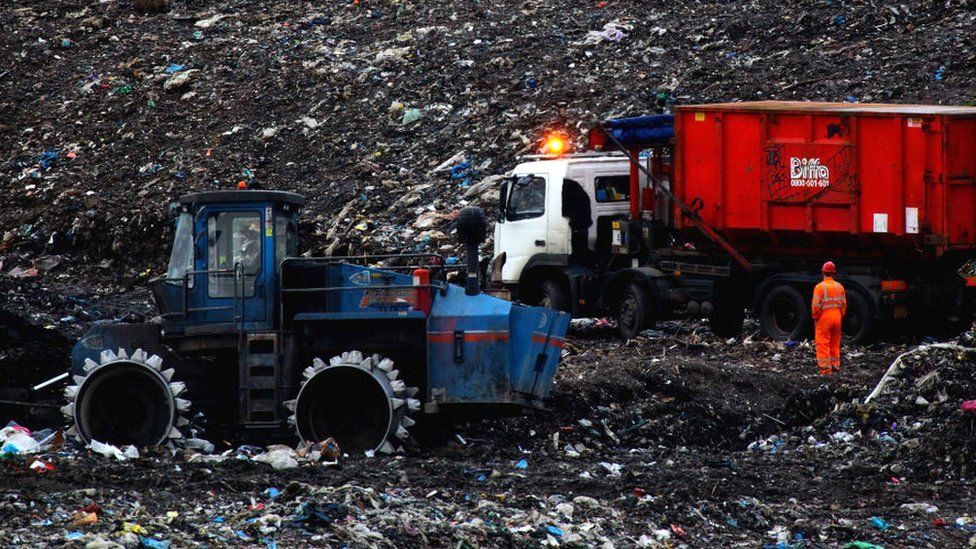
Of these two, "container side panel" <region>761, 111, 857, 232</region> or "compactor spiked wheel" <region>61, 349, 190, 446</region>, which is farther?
"container side panel" <region>761, 111, 857, 232</region>

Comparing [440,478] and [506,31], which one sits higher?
[506,31]

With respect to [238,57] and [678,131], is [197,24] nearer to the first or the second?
[238,57]

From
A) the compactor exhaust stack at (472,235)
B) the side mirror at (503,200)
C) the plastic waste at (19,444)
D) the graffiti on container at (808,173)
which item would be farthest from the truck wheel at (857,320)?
the plastic waste at (19,444)

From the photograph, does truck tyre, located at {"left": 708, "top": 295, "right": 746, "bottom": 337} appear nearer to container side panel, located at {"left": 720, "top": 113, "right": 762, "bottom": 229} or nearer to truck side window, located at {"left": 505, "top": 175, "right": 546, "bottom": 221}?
container side panel, located at {"left": 720, "top": 113, "right": 762, "bottom": 229}

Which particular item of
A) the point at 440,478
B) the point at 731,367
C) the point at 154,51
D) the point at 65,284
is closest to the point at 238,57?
the point at 154,51

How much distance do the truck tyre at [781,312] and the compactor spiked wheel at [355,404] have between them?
6504 millimetres

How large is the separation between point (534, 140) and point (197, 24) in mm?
8401

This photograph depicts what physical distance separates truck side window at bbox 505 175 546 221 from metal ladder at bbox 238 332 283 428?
7.08m

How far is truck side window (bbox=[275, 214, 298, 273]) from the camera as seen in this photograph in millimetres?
10500

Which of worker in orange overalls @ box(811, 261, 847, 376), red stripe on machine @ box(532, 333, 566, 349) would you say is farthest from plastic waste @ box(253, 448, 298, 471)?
worker in orange overalls @ box(811, 261, 847, 376)

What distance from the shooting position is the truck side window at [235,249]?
34.3 feet

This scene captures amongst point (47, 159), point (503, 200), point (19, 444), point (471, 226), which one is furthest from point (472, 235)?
point (47, 159)

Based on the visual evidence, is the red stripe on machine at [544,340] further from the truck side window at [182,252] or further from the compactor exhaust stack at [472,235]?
the truck side window at [182,252]

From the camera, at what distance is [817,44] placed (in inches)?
872
